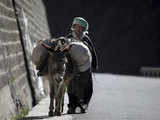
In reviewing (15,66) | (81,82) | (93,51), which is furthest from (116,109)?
(15,66)

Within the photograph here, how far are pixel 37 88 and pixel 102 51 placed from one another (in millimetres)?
54394

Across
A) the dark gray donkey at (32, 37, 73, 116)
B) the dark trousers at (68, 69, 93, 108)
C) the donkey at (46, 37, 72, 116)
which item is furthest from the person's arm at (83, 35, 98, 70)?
the donkey at (46, 37, 72, 116)

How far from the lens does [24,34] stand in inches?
780

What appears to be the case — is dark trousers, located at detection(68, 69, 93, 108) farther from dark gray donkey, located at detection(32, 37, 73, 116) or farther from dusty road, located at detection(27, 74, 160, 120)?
dark gray donkey, located at detection(32, 37, 73, 116)

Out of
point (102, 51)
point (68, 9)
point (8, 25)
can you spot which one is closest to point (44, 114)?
point (8, 25)

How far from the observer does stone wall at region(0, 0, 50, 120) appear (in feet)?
46.4

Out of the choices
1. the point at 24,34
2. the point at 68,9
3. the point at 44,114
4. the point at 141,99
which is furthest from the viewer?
the point at 68,9

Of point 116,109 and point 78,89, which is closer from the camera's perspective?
point 78,89

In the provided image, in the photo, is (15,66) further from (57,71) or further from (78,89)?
(57,71)

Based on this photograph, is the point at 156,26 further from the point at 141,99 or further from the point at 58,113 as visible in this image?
the point at 58,113

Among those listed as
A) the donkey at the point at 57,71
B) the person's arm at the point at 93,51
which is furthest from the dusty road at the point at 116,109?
the person's arm at the point at 93,51

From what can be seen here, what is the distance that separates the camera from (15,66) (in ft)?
54.0

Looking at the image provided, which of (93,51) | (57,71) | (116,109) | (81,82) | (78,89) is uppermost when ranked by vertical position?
(93,51)

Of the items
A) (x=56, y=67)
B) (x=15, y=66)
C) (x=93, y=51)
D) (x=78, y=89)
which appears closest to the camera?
(x=56, y=67)
